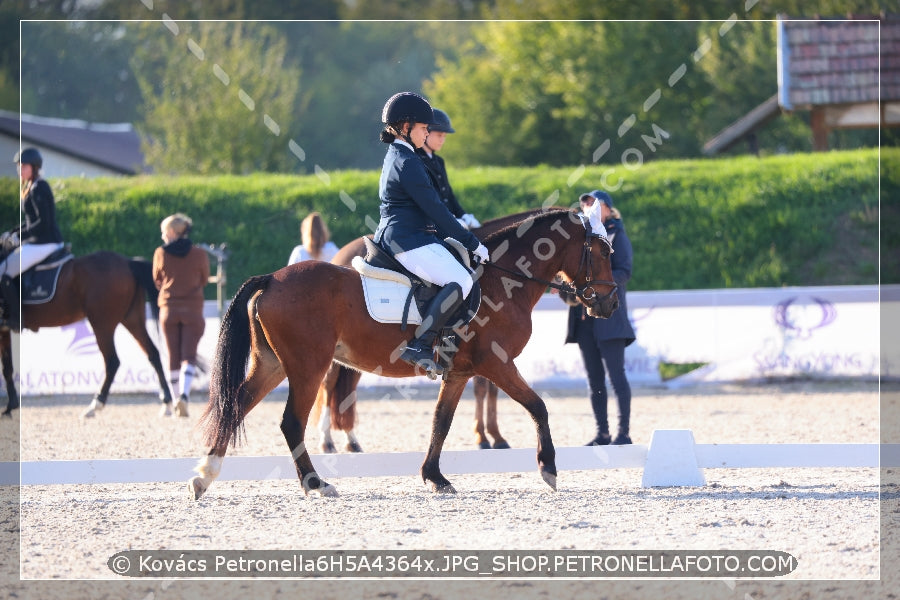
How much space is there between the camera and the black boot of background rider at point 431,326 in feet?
20.2

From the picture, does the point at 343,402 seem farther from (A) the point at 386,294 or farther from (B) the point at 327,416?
(A) the point at 386,294

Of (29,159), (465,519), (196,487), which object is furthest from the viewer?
(29,159)

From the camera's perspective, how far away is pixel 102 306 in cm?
1089

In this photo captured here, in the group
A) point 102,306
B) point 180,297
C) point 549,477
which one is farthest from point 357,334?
point 102,306

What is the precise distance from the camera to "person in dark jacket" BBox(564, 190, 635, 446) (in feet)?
25.5

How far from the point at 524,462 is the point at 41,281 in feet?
21.4

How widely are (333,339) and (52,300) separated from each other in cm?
588

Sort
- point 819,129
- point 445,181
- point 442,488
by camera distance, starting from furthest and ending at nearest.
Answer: point 819,129, point 445,181, point 442,488

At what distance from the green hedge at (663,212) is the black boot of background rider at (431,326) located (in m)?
10.5

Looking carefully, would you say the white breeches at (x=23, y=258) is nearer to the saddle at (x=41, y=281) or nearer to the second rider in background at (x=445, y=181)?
the saddle at (x=41, y=281)

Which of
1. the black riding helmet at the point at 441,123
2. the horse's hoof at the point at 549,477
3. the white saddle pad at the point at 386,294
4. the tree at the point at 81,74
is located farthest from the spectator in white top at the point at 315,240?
the tree at the point at 81,74

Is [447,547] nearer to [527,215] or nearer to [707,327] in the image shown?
[527,215]

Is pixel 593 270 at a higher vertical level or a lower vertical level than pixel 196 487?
higher

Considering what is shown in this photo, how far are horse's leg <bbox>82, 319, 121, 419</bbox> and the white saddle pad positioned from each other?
533 centimetres
